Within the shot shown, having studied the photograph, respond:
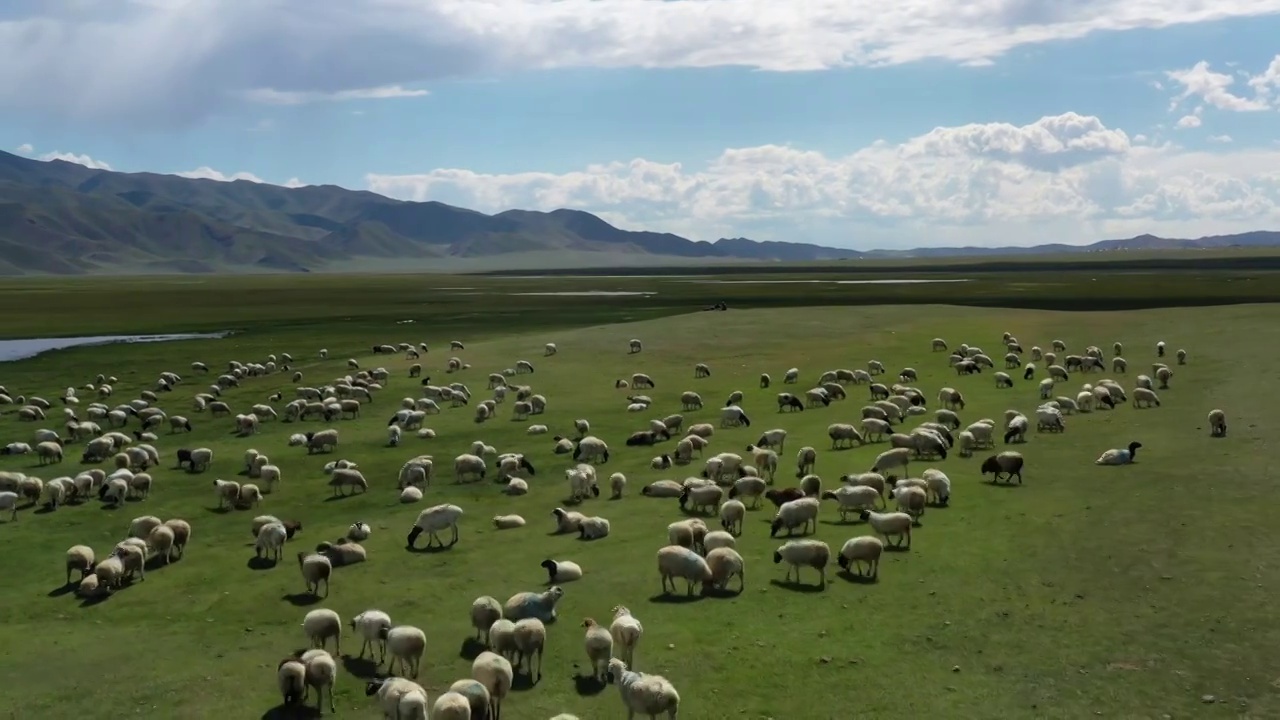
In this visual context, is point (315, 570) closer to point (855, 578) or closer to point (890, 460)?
point (855, 578)

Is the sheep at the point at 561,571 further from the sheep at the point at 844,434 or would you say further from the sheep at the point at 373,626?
the sheep at the point at 844,434

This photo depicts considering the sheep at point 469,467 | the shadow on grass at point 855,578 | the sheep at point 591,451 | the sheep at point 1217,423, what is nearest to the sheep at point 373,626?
the shadow on grass at point 855,578

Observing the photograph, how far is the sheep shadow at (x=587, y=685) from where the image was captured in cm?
1454

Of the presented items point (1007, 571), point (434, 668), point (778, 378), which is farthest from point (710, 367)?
point (434, 668)

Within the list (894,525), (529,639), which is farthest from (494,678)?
(894,525)

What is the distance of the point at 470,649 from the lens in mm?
16062

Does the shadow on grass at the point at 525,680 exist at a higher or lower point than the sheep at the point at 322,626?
lower

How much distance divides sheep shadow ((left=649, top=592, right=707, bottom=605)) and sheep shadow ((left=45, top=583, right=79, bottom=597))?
Result: 11930 millimetres

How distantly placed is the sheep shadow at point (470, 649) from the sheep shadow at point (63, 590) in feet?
31.0

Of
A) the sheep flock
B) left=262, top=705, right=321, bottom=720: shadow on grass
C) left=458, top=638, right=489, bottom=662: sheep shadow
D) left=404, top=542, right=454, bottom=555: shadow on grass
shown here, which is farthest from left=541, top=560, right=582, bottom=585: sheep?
left=262, top=705, right=321, bottom=720: shadow on grass

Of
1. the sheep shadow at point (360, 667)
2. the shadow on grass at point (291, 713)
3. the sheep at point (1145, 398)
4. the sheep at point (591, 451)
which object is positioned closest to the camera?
the shadow on grass at point (291, 713)

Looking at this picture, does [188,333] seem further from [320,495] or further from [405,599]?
[405,599]

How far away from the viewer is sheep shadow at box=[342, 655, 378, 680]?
1553 cm

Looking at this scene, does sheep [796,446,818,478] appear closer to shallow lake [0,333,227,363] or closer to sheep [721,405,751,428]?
sheep [721,405,751,428]
